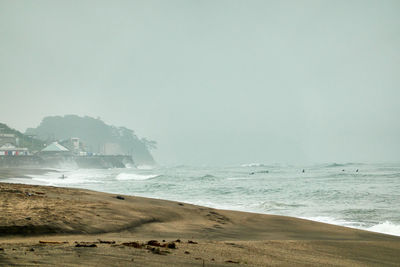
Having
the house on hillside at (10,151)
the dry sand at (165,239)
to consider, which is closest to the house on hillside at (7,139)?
the house on hillside at (10,151)

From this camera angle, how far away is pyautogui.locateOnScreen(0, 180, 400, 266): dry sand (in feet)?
17.0

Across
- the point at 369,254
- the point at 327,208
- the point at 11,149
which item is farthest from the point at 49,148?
the point at 369,254

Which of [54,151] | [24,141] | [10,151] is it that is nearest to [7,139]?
[54,151]

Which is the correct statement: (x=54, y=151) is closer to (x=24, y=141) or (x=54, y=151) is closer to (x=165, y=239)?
(x=24, y=141)

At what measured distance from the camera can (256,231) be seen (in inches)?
414

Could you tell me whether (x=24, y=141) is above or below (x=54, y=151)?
above

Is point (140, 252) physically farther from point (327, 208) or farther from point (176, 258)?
point (327, 208)

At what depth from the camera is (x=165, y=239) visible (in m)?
7.54

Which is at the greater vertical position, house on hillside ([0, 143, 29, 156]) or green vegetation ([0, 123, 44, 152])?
green vegetation ([0, 123, 44, 152])

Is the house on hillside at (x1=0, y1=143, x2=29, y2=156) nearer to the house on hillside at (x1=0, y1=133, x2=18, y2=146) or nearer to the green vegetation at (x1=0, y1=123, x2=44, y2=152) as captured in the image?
the house on hillside at (x1=0, y1=133, x2=18, y2=146)

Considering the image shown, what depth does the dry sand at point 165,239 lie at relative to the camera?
5.18m

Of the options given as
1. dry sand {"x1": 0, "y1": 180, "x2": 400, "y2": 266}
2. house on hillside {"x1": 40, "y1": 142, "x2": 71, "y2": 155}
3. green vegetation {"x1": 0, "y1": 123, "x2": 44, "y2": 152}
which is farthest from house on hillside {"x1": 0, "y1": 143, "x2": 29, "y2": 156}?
dry sand {"x1": 0, "y1": 180, "x2": 400, "y2": 266}

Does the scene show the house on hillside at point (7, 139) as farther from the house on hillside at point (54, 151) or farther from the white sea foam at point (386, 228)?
the white sea foam at point (386, 228)

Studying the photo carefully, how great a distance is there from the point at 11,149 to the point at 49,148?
52.5 ft
